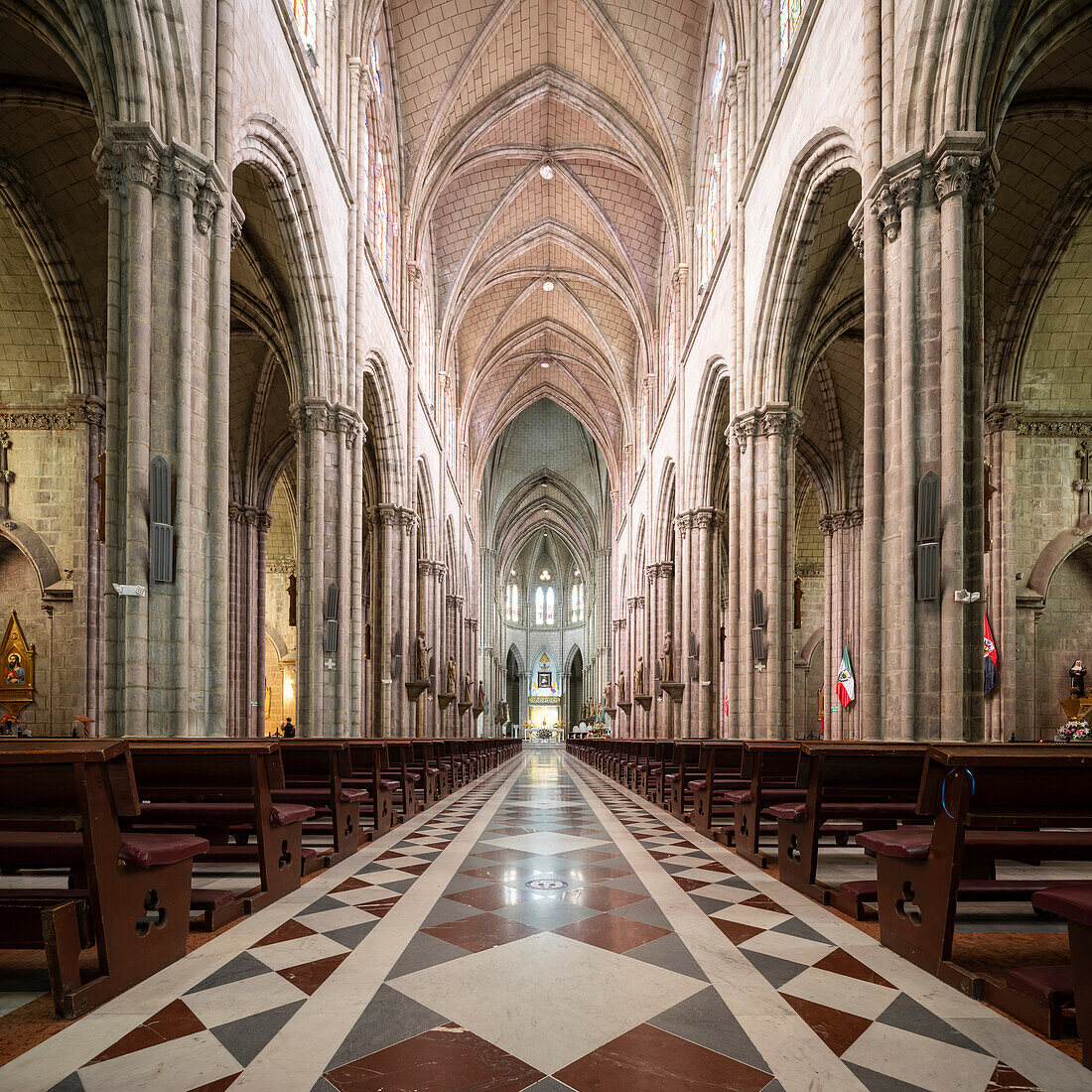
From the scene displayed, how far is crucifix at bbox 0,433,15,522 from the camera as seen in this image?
1449 cm

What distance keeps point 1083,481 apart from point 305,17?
15254 mm

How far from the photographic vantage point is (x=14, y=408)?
48.2ft

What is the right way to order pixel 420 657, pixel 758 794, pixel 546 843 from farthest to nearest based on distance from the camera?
pixel 420 657, pixel 546 843, pixel 758 794

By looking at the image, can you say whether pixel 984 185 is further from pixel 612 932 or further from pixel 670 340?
pixel 670 340

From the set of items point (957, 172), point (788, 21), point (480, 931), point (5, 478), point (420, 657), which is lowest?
point (480, 931)

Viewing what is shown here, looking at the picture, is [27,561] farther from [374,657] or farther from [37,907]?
[37,907]

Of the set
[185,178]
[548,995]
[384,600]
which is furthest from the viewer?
[384,600]

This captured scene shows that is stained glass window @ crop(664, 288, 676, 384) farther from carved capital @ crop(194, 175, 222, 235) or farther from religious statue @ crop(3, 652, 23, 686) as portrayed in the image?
religious statue @ crop(3, 652, 23, 686)

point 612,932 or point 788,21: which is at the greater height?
point 788,21

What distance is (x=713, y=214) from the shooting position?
1881 centimetres

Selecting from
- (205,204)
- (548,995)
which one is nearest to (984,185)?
(205,204)

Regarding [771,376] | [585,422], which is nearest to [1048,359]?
[771,376]

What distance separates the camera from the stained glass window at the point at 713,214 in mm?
17984

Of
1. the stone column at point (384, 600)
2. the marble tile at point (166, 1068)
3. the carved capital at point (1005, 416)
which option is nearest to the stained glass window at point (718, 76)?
the carved capital at point (1005, 416)
